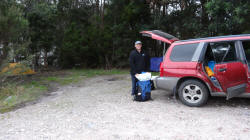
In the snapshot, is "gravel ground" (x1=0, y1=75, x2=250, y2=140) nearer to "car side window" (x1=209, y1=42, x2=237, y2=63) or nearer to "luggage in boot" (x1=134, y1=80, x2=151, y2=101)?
"luggage in boot" (x1=134, y1=80, x2=151, y2=101)

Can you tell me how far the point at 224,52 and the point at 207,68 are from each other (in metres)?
0.55

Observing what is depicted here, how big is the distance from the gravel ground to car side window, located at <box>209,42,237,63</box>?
119 centimetres

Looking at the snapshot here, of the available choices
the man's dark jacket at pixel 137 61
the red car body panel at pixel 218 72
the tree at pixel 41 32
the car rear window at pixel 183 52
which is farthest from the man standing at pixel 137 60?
A: the tree at pixel 41 32

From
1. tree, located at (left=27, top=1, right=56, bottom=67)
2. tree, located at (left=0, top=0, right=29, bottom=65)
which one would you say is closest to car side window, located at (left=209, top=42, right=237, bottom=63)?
tree, located at (left=0, top=0, right=29, bottom=65)

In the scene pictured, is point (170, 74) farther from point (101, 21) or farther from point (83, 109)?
point (101, 21)

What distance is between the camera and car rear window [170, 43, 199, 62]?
507 cm

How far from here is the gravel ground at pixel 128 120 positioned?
357cm

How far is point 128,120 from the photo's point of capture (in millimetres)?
4266

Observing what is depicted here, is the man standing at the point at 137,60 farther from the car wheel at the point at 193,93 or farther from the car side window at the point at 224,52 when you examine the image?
the car side window at the point at 224,52

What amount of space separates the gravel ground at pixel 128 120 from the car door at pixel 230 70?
0.59 metres

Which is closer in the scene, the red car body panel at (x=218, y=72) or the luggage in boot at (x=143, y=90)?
the red car body panel at (x=218, y=72)

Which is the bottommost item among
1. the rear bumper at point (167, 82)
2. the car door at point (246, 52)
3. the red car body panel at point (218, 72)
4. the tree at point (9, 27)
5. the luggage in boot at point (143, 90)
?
the luggage in boot at point (143, 90)

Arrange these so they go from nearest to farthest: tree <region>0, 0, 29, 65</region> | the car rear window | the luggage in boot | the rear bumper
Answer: the car rear window < the rear bumper < the luggage in boot < tree <region>0, 0, 29, 65</region>

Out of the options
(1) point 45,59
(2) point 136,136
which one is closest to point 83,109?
(2) point 136,136
